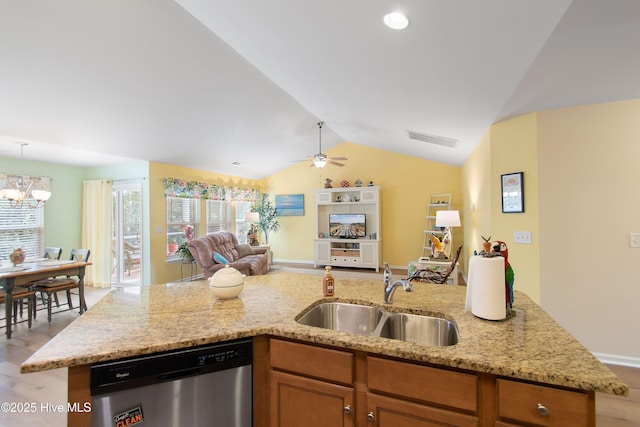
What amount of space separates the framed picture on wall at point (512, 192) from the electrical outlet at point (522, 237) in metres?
0.22

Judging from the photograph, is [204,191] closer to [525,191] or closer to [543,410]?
[525,191]

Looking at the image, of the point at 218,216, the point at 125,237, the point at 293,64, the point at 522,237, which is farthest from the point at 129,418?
the point at 218,216

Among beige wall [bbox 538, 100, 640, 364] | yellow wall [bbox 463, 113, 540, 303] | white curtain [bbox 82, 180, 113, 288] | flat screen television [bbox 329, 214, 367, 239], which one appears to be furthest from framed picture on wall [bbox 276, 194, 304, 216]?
beige wall [bbox 538, 100, 640, 364]

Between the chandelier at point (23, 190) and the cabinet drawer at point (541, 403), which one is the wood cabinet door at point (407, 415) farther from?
the chandelier at point (23, 190)

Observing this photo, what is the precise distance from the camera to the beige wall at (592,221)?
8.41 ft

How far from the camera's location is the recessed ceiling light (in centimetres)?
176

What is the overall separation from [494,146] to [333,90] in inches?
73.3

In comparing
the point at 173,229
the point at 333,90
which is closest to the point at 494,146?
the point at 333,90

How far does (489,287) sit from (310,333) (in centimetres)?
88

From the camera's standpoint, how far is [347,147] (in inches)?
290

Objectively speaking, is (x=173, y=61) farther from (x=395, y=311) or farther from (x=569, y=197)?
(x=569, y=197)

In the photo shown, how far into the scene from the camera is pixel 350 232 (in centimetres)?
705

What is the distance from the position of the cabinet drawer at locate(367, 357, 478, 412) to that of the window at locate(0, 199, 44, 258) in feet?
21.3

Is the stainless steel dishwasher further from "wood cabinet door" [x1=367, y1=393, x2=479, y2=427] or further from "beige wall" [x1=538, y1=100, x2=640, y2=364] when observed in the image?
"beige wall" [x1=538, y1=100, x2=640, y2=364]
